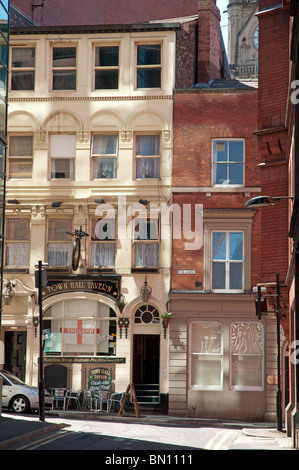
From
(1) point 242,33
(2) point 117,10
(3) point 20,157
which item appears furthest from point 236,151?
(1) point 242,33

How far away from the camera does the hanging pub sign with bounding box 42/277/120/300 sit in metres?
33.3

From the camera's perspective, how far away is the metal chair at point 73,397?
3231 centimetres

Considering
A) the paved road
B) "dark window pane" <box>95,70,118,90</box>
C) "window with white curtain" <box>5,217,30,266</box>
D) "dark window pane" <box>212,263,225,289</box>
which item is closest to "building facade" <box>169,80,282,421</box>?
"dark window pane" <box>212,263,225,289</box>

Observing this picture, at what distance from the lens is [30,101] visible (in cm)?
3481

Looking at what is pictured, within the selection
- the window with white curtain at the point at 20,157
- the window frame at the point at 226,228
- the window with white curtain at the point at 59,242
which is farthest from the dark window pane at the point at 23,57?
the window frame at the point at 226,228

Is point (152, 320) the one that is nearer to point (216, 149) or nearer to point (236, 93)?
point (216, 149)

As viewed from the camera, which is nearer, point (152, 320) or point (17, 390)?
point (17, 390)

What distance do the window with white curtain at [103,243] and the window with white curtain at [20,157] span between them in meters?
3.72

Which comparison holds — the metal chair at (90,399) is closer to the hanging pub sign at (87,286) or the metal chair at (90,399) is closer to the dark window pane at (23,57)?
the hanging pub sign at (87,286)

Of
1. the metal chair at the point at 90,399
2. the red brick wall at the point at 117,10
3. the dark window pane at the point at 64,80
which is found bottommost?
the metal chair at the point at 90,399

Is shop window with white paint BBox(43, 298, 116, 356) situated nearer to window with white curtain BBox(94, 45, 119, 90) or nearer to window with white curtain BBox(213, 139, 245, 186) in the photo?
window with white curtain BBox(213, 139, 245, 186)

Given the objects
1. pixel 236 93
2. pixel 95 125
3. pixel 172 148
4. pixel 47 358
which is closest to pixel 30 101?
pixel 95 125

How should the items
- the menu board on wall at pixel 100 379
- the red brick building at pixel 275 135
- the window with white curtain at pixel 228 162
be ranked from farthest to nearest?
1. the window with white curtain at pixel 228 162
2. the menu board on wall at pixel 100 379
3. the red brick building at pixel 275 135

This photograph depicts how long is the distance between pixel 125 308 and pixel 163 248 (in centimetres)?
285
